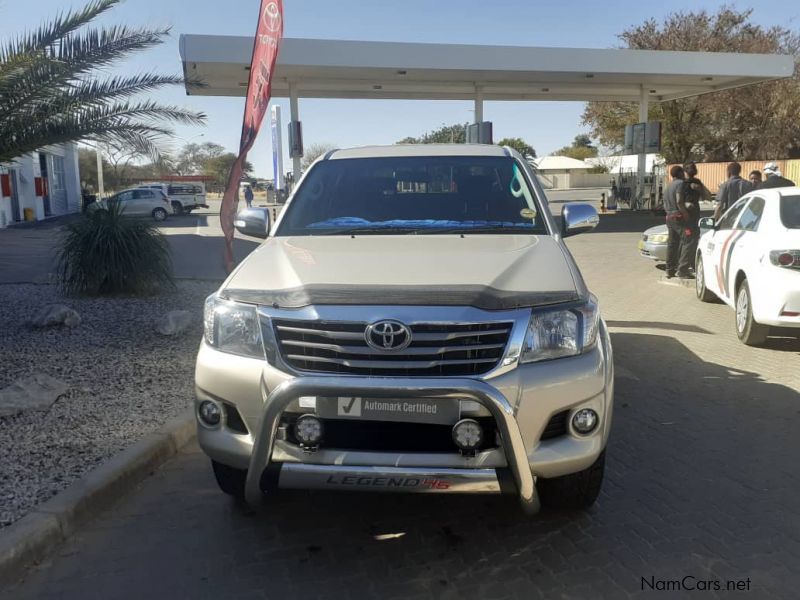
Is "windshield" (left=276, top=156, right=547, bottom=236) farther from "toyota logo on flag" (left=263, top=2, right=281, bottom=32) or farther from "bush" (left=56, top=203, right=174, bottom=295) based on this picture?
"bush" (left=56, top=203, right=174, bottom=295)

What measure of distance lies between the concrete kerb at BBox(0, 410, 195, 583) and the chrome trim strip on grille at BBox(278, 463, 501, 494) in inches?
51.2

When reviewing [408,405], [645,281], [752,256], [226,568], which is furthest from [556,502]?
[645,281]

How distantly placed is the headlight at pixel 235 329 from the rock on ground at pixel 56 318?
4.83 m

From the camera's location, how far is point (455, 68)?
2255cm

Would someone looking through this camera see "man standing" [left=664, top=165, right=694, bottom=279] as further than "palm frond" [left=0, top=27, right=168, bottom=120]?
Yes

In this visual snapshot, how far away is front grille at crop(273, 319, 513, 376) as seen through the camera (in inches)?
117

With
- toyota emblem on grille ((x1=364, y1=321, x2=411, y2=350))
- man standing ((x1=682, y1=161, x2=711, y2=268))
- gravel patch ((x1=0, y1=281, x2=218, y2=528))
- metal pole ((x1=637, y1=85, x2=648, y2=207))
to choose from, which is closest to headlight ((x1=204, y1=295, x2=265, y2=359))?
toyota emblem on grille ((x1=364, y1=321, x2=411, y2=350))

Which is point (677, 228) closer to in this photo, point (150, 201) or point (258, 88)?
point (258, 88)

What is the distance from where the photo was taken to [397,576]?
10.4ft

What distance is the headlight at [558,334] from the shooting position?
3.06 m

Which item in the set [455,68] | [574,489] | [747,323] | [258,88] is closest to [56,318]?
[258,88]

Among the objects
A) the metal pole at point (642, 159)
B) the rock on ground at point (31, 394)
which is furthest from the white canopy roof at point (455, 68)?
the rock on ground at point (31, 394)

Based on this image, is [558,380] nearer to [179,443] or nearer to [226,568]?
[226,568]

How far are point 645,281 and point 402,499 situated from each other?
885 centimetres
